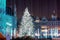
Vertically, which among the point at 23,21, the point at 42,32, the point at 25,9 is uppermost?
the point at 25,9

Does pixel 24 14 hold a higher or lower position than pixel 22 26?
higher

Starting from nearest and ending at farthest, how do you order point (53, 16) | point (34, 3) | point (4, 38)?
point (4, 38) → point (34, 3) → point (53, 16)

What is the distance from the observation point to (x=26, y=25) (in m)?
8.71

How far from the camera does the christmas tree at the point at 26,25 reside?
8703mm

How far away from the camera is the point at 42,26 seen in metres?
9.41

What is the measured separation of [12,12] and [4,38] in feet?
20.5

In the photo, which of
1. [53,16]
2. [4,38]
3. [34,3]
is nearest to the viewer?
[4,38]

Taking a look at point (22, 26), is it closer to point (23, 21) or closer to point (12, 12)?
point (23, 21)

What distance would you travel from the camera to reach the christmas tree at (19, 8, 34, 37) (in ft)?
28.6

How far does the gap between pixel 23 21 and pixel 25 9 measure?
60 centimetres

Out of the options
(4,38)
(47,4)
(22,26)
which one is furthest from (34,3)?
(4,38)

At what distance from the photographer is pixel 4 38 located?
2.44m

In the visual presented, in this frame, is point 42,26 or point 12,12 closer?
point 12,12

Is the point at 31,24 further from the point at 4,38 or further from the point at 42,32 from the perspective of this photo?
the point at 4,38
